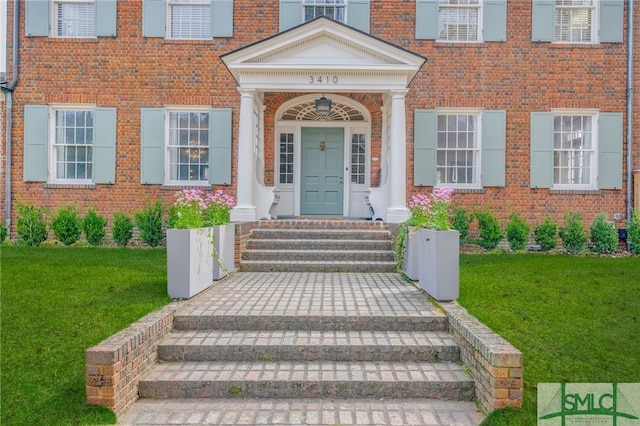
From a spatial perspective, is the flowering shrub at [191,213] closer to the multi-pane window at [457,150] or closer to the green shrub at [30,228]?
the green shrub at [30,228]

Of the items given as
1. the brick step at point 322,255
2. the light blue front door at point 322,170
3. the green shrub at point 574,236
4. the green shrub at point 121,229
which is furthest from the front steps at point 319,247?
the green shrub at point 574,236

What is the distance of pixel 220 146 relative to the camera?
1074cm

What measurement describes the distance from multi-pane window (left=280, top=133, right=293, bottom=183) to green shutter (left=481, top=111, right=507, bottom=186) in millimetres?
4593

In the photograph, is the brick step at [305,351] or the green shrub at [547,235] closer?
the brick step at [305,351]

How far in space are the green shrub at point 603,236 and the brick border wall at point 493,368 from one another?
772cm

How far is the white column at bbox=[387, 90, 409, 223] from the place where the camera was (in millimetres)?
8867

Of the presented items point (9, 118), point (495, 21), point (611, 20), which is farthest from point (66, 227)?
point (611, 20)

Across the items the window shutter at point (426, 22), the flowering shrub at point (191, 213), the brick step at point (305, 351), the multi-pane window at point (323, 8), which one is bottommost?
the brick step at point (305, 351)

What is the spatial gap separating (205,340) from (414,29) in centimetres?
899

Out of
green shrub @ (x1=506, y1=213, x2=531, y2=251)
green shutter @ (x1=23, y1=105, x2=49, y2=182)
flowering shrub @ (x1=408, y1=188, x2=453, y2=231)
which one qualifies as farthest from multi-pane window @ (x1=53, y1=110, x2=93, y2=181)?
green shrub @ (x1=506, y1=213, x2=531, y2=251)

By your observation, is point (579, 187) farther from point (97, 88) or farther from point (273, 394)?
point (97, 88)

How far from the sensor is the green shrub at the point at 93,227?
32.9 feet

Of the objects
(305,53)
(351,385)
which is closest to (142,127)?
(305,53)

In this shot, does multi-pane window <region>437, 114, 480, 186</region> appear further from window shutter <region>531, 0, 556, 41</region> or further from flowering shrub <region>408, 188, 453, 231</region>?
flowering shrub <region>408, 188, 453, 231</region>
